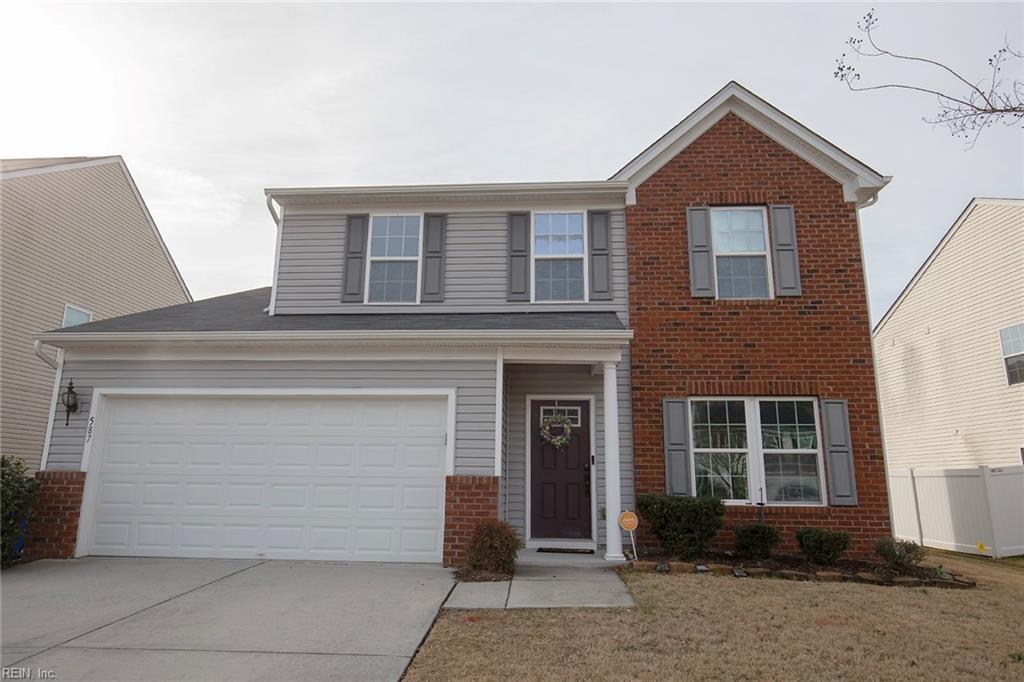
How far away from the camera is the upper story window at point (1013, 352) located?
13055 millimetres

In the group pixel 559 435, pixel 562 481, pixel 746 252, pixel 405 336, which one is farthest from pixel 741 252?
pixel 405 336

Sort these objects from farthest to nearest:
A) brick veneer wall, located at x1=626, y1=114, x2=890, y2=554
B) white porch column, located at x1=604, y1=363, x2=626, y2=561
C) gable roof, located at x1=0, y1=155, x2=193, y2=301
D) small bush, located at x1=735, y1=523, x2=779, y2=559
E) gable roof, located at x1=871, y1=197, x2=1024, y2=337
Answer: gable roof, located at x1=871, y1=197, x2=1024, y2=337
gable roof, located at x1=0, y1=155, x2=193, y2=301
brick veneer wall, located at x1=626, y1=114, x2=890, y2=554
white porch column, located at x1=604, y1=363, x2=626, y2=561
small bush, located at x1=735, y1=523, x2=779, y2=559

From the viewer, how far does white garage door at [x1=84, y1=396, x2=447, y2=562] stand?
8.14 metres

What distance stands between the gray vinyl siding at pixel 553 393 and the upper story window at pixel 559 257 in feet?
4.06

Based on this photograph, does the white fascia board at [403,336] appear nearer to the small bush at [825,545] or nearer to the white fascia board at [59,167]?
the small bush at [825,545]

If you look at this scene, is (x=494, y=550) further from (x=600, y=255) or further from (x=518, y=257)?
(x=600, y=255)

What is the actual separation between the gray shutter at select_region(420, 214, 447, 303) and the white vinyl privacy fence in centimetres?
824

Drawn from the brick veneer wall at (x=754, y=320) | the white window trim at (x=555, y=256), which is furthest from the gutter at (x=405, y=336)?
the white window trim at (x=555, y=256)

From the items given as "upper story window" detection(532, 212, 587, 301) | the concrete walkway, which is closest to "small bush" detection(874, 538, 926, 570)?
the concrete walkway

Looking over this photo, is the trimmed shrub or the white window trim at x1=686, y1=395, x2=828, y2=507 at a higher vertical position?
the white window trim at x1=686, y1=395, x2=828, y2=507

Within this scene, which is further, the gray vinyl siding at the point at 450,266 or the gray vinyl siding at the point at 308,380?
the gray vinyl siding at the point at 450,266

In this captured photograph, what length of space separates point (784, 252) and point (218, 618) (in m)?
8.86

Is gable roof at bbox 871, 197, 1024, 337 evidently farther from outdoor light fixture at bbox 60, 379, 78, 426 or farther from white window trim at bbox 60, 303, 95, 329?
white window trim at bbox 60, 303, 95, 329

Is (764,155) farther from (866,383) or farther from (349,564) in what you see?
(349,564)
